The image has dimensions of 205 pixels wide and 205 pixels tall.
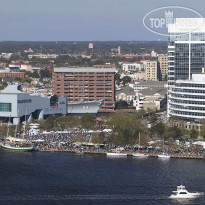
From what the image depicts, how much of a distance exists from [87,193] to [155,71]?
125ft

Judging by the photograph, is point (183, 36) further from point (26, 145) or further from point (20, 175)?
point (20, 175)

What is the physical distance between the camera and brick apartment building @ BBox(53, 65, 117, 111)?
4234cm

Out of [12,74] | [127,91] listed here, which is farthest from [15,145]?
[12,74]

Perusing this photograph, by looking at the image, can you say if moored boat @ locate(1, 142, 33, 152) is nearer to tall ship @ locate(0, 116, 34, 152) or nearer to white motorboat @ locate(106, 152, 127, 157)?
tall ship @ locate(0, 116, 34, 152)

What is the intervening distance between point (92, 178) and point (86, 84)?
19.1 meters

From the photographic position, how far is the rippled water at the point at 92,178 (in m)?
21.1

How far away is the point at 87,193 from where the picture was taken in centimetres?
2161

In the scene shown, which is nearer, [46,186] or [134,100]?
[46,186]

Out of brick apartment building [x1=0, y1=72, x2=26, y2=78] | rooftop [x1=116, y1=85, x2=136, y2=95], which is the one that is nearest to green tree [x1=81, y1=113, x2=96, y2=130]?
rooftop [x1=116, y1=85, x2=136, y2=95]

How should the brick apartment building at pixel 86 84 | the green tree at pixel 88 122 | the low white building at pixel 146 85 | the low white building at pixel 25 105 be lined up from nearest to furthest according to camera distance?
the green tree at pixel 88 122, the low white building at pixel 25 105, the brick apartment building at pixel 86 84, the low white building at pixel 146 85

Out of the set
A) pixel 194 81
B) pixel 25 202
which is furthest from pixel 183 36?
pixel 25 202

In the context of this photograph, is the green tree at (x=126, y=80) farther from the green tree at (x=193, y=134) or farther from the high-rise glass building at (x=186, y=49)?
the green tree at (x=193, y=134)

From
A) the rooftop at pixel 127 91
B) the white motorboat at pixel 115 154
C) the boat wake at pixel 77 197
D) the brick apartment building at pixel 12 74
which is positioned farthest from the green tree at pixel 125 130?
the brick apartment building at pixel 12 74

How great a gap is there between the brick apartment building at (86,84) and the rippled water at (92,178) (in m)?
14.0
